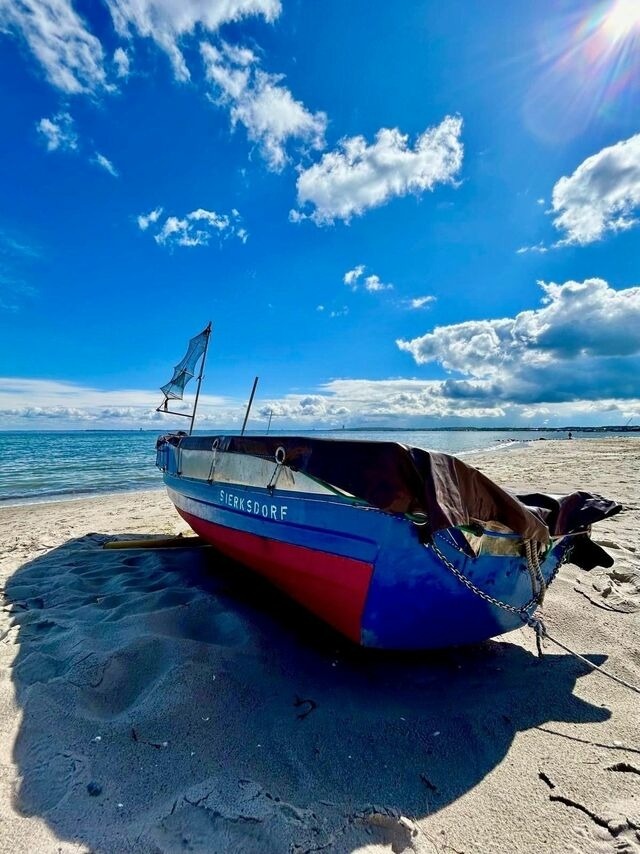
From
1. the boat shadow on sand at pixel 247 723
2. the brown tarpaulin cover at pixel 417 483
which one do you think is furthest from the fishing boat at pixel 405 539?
the boat shadow on sand at pixel 247 723

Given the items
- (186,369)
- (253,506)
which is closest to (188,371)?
(186,369)

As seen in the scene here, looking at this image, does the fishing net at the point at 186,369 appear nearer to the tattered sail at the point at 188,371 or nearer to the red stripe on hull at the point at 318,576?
the tattered sail at the point at 188,371

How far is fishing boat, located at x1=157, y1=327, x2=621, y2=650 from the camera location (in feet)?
9.41

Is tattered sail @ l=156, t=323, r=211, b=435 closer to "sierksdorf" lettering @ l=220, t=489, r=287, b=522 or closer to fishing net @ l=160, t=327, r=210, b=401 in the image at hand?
fishing net @ l=160, t=327, r=210, b=401

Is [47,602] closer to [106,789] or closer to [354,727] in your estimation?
[106,789]

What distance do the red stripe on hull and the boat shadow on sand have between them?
436 millimetres

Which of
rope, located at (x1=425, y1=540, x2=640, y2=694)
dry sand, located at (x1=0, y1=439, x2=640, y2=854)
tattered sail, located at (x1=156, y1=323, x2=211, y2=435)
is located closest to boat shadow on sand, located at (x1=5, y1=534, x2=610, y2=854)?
dry sand, located at (x1=0, y1=439, x2=640, y2=854)

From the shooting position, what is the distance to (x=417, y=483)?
2.84m

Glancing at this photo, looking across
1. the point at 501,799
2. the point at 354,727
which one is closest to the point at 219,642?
the point at 354,727

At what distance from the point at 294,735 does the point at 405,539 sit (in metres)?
1.48

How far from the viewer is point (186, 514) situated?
260 inches

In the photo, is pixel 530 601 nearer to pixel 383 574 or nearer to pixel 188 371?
Result: pixel 383 574

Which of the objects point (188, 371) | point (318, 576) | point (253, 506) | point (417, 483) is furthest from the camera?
point (188, 371)

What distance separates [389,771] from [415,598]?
1020 millimetres
